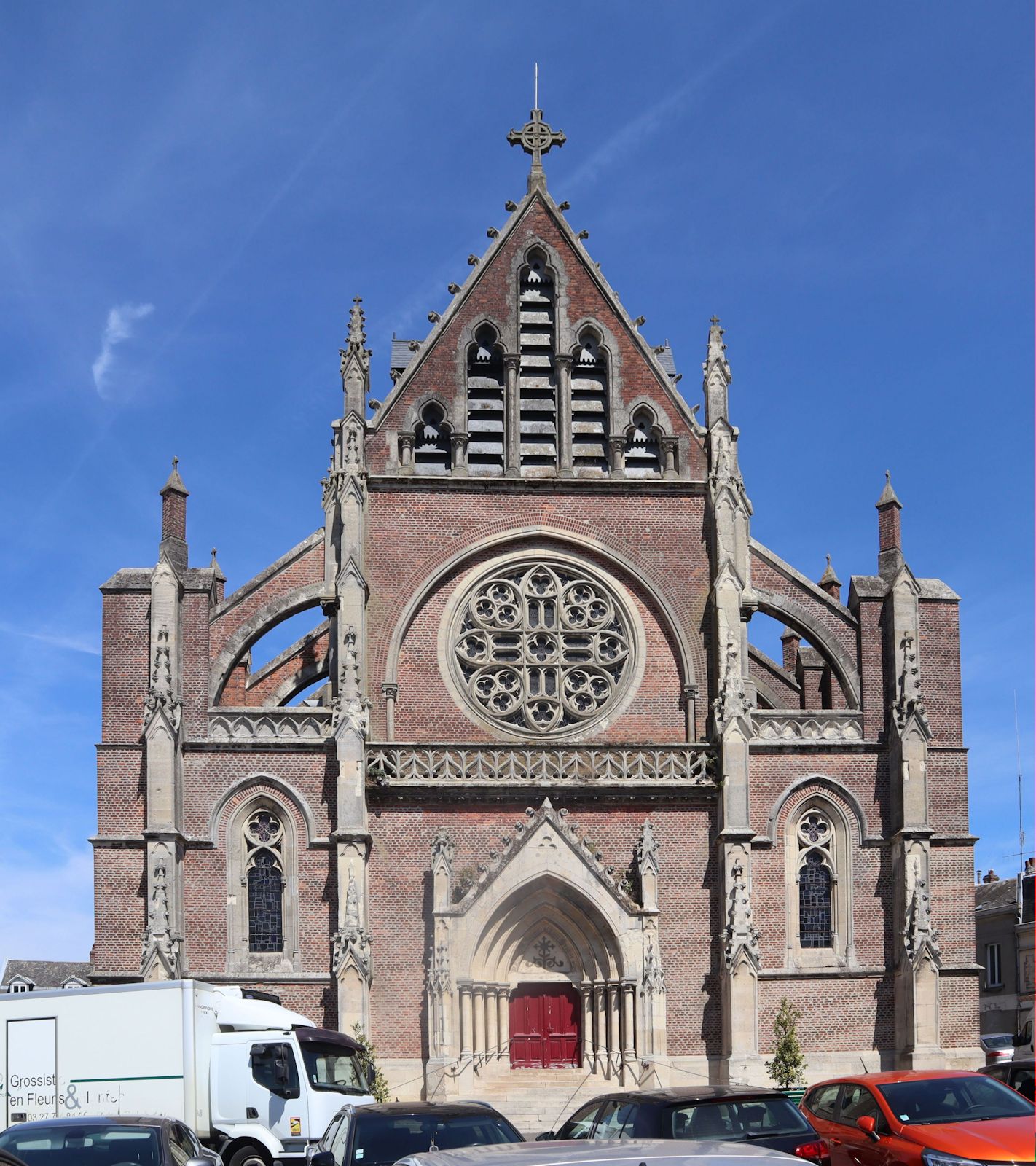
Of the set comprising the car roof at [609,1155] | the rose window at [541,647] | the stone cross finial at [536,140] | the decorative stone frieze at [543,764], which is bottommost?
the car roof at [609,1155]

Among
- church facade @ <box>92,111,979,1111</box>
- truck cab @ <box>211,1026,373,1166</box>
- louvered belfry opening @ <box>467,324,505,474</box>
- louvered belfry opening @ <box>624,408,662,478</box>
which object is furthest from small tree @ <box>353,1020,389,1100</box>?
louvered belfry opening @ <box>624,408,662,478</box>

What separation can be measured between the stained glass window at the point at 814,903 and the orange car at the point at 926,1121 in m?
17.0

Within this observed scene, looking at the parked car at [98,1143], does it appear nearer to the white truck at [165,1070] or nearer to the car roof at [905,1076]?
the car roof at [905,1076]

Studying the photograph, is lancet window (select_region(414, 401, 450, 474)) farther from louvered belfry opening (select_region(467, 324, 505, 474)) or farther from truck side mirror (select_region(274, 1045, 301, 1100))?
truck side mirror (select_region(274, 1045, 301, 1100))

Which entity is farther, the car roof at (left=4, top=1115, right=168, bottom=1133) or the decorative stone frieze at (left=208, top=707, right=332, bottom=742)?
the decorative stone frieze at (left=208, top=707, right=332, bottom=742)

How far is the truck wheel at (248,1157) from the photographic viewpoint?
72.1 feet

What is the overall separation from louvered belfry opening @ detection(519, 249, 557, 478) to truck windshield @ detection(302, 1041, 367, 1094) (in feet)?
52.3

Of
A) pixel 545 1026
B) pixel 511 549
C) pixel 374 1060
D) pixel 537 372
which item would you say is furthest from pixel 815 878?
pixel 537 372

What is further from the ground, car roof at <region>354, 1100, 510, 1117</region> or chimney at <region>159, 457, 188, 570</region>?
chimney at <region>159, 457, 188, 570</region>

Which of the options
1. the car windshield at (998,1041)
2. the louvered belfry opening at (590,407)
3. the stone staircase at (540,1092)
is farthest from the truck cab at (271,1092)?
the car windshield at (998,1041)

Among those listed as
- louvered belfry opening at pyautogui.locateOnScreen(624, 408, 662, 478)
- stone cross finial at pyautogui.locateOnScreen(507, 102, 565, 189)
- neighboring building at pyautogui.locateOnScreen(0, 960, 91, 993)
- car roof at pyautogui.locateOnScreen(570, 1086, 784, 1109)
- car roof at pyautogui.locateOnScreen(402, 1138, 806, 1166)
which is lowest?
neighboring building at pyautogui.locateOnScreen(0, 960, 91, 993)

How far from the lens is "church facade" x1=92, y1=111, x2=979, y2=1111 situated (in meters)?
33.1

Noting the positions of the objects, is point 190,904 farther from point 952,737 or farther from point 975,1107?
point 975,1107

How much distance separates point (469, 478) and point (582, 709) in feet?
18.1
